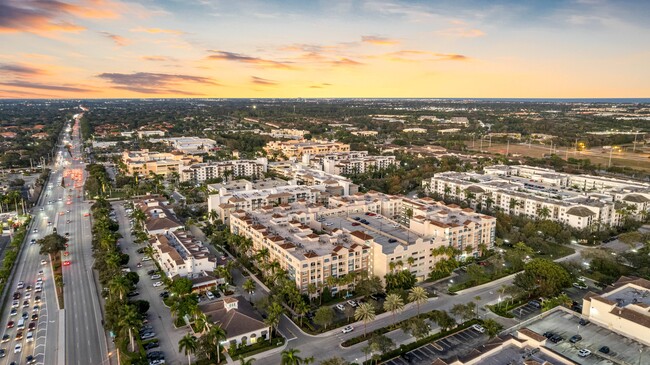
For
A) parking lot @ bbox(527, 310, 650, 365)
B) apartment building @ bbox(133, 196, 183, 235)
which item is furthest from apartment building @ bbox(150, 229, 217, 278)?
parking lot @ bbox(527, 310, 650, 365)

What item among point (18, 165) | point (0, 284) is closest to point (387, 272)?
point (0, 284)

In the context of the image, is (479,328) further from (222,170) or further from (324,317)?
(222,170)

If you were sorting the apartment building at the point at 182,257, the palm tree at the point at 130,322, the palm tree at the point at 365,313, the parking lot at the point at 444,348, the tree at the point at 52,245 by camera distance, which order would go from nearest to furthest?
the palm tree at the point at 130,322 < the parking lot at the point at 444,348 < the palm tree at the point at 365,313 < the apartment building at the point at 182,257 < the tree at the point at 52,245

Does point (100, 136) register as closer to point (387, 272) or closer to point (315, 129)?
point (315, 129)

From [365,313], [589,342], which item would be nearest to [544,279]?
[589,342]

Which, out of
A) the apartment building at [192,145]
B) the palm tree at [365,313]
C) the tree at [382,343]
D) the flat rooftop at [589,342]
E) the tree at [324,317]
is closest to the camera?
the flat rooftop at [589,342]

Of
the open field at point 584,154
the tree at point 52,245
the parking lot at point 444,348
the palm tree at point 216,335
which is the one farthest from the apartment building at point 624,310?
the open field at point 584,154

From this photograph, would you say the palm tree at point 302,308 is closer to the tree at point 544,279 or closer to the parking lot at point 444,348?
the parking lot at point 444,348
